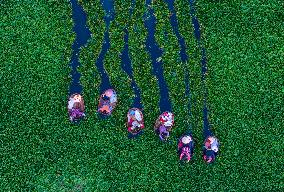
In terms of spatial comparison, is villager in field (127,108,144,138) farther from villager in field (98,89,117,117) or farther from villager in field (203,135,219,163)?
villager in field (203,135,219,163)

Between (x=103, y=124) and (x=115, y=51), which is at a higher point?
(x=115, y=51)

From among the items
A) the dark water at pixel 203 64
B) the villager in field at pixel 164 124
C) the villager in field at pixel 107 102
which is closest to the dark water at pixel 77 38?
the villager in field at pixel 107 102

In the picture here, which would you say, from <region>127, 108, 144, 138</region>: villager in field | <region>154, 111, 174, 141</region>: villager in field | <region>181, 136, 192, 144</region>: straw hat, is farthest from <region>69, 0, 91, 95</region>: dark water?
<region>181, 136, 192, 144</region>: straw hat

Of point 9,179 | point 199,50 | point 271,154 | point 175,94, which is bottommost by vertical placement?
point 9,179

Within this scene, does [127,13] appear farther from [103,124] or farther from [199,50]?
[103,124]

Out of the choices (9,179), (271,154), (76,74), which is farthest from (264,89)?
(9,179)

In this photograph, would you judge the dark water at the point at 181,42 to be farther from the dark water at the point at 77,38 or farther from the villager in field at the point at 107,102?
the dark water at the point at 77,38
